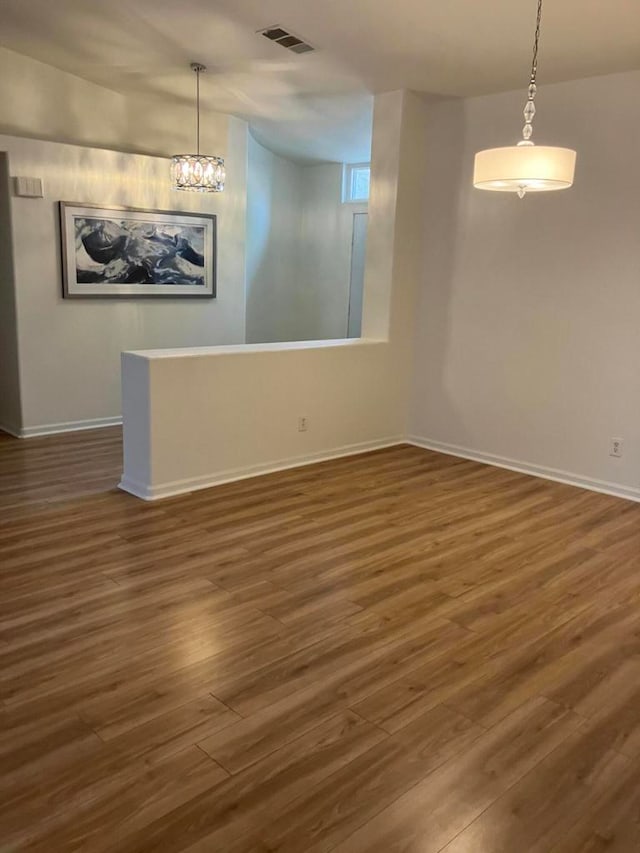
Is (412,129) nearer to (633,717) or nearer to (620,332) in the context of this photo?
(620,332)

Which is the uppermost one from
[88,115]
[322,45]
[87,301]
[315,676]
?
[322,45]

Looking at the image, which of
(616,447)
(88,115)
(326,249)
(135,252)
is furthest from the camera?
(326,249)

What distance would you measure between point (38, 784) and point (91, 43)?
4.78 meters

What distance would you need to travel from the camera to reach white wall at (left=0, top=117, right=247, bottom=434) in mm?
5414

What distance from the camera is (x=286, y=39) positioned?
14.3 feet

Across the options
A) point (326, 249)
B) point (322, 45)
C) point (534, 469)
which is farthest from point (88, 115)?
point (534, 469)

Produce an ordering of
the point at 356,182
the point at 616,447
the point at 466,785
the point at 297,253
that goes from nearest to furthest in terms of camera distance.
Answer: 1. the point at 466,785
2. the point at 616,447
3. the point at 356,182
4. the point at 297,253

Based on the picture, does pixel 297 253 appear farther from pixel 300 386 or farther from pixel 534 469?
pixel 534 469

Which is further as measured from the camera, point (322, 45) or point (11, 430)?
point (11, 430)

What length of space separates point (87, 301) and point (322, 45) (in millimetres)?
2822

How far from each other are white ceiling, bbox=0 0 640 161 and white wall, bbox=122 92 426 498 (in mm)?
671

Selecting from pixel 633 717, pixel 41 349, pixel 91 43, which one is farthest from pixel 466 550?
pixel 91 43

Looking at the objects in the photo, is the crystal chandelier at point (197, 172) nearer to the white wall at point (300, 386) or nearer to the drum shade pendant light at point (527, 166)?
the white wall at point (300, 386)

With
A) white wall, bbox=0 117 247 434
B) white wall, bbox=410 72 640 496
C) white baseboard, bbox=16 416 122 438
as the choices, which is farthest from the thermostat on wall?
white wall, bbox=410 72 640 496
